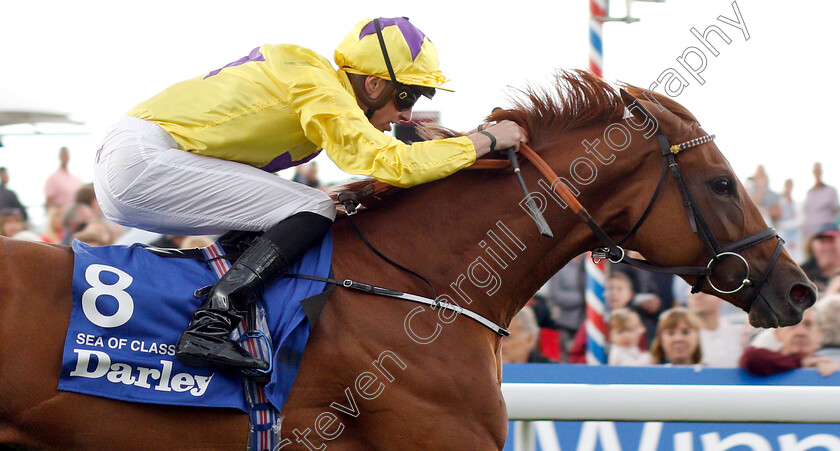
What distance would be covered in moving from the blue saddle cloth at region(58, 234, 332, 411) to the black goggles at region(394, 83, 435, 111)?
77 centimetres

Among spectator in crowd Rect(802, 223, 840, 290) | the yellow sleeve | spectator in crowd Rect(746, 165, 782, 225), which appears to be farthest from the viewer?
spectator in crowd Rect(746, 165, 782, 225)

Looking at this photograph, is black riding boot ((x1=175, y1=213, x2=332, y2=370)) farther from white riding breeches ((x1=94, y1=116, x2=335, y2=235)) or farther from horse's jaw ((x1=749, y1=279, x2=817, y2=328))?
horse's jaw ((x1=749, y1=279, x2=817, y2=328))

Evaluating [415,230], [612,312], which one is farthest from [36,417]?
[612,312]

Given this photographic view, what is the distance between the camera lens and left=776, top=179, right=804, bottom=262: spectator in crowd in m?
8.18

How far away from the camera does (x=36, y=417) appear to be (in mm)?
2365

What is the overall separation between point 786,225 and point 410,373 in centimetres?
670

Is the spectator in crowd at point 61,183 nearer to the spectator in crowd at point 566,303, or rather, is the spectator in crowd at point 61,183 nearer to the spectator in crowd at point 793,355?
the spectator in crowd at point 566,303

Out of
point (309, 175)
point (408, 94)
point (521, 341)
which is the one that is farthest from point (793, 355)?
point (309, 175)

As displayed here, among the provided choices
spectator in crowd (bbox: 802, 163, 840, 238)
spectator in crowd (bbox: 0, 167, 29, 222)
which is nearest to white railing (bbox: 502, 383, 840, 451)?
spectator in crowd (bbox: 802, 163, 840, 238)

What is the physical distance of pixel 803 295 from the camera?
9.18ft

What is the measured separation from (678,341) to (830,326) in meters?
0.83

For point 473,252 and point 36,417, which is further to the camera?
point 473,252

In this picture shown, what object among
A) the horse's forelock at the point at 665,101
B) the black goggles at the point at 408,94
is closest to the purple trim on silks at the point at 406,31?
the black goggles at the point at 408,94

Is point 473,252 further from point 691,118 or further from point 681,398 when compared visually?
point 681,398
